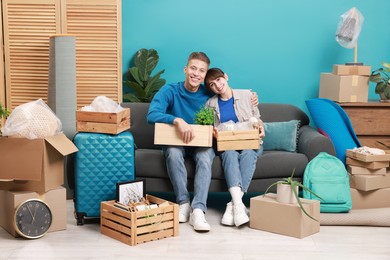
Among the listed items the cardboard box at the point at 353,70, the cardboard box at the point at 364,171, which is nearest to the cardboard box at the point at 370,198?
the cardboard box at the point at 364,171

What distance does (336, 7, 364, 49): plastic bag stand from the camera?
4.38 meters

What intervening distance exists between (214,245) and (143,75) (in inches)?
69.3

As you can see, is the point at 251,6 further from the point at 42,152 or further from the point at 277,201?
the point at 42,152

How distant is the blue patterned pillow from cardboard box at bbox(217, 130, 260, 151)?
0.37 metres

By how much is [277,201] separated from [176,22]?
1867 mm

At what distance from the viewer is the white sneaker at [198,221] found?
3.41 meters

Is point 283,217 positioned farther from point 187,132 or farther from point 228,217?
point 187,132

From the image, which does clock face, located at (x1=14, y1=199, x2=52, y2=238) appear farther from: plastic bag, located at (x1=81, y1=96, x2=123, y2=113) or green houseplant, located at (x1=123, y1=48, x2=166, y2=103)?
green houseplant, located at (x1=123, y1=48, x2=166, y2=103)

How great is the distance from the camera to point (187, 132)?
11.7 feet

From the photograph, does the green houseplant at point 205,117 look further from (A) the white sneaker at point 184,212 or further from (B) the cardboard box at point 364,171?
(B) the cardboard box at point 364,171

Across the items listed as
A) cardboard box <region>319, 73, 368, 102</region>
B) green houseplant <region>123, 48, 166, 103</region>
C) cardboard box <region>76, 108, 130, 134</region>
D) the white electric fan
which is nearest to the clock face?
cardboard box <region>76, 108, 130, 134</region>

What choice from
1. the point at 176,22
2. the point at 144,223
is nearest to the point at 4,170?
the point at 144,223

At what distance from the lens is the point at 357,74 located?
4.34 metres

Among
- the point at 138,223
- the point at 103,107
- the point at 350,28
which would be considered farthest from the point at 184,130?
the point at 350,28
